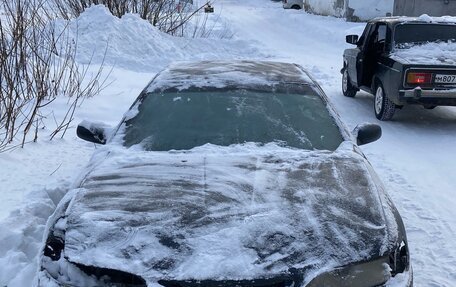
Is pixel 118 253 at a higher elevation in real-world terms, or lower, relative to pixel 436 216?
higher

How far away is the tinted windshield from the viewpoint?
9.17 meters

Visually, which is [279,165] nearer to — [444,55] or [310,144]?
[310,144]

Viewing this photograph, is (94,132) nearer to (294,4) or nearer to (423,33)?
(423,33)

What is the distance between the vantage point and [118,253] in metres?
2.59

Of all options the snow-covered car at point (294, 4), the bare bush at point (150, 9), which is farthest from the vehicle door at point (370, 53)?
the snow-covered car at point (294, 4)

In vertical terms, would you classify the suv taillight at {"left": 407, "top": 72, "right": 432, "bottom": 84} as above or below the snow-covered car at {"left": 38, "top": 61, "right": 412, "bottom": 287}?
below

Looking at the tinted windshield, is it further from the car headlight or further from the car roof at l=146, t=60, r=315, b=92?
the car headlight

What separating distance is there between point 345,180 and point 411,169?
3470 mm

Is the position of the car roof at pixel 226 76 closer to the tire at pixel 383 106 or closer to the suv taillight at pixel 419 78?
the suv taillight at pixel 419 78

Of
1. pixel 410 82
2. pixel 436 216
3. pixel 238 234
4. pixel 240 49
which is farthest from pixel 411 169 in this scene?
pixel 240 49

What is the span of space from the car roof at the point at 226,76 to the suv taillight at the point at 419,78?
12.3ft

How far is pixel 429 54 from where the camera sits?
28.4ft

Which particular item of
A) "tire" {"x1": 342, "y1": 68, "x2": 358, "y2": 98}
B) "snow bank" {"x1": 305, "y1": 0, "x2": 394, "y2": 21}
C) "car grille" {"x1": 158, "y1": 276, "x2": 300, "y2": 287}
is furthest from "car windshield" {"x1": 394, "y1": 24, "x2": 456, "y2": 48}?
"snow bank" {"x1": 305, "y1": 0, "x2": 394, "y2": 21}

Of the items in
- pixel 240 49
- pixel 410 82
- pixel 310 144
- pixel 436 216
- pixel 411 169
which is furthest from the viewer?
pixel 240 49
